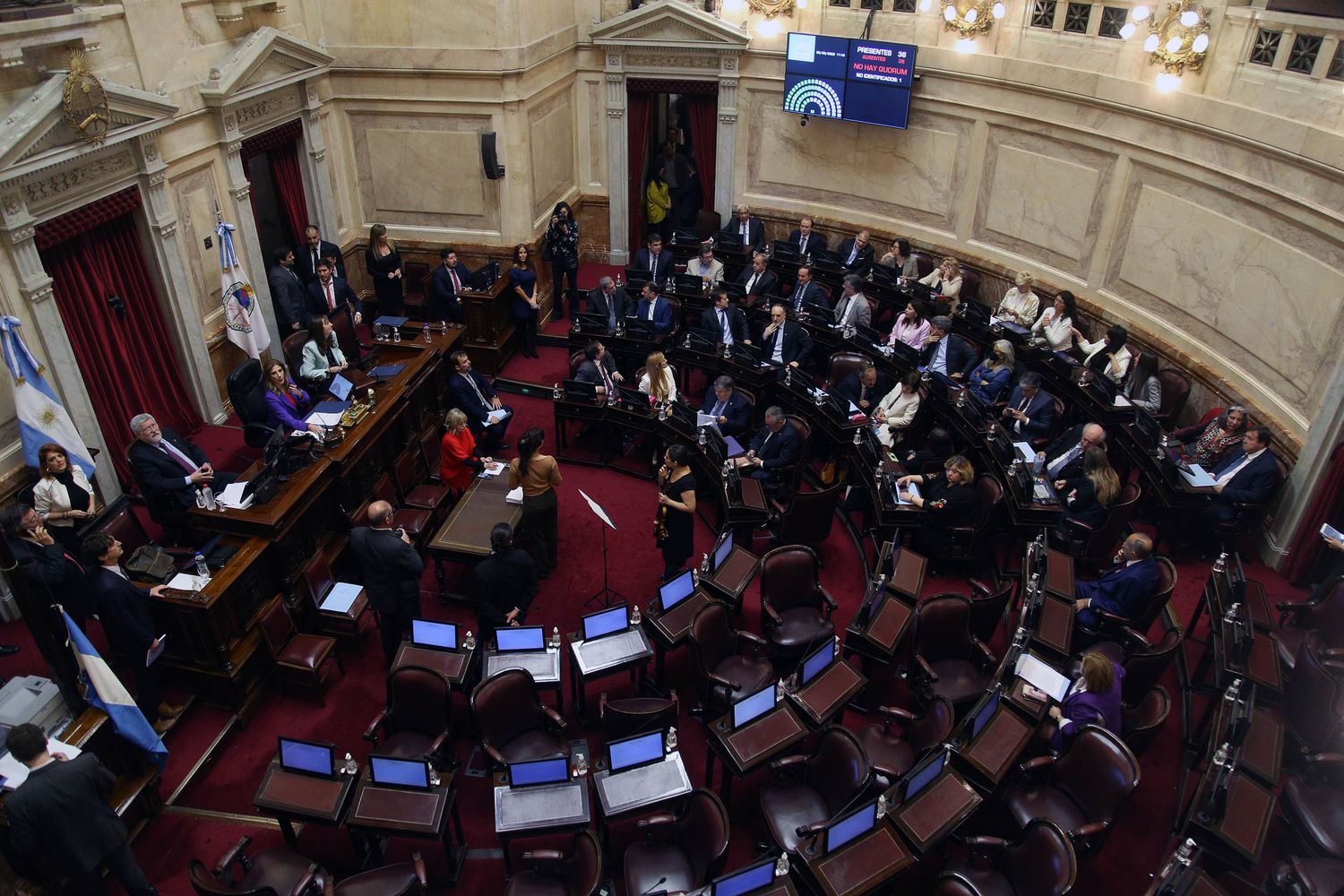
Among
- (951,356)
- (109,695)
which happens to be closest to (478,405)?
(109,695)

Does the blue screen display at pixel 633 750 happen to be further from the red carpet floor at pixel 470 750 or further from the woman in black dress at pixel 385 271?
the woman in black dress at pixel 385 271

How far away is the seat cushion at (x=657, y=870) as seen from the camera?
541 centimetres

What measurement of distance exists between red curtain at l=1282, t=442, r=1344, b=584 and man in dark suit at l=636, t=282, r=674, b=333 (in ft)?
23.5

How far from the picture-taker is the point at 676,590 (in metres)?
7.18

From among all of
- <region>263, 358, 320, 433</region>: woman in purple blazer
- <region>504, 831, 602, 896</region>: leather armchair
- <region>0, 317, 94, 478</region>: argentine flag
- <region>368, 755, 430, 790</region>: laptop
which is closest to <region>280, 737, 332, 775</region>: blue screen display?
<region>368, 755, 430, 790</region>: laptop

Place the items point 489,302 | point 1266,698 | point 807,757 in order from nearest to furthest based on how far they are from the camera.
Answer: point 807,757 < point 1266,698 < point 489,302

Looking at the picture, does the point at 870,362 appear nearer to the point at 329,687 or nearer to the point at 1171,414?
the point at 1171,414

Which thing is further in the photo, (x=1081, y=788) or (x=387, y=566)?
(x=387, y=566)

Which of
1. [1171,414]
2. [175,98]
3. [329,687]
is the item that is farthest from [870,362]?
[175,98]

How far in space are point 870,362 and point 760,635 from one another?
3857 millimetres

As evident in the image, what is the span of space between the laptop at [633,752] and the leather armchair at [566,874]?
0.52 m

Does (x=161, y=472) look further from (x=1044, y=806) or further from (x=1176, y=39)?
(x=1176, y=39)

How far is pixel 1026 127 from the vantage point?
11586 mm

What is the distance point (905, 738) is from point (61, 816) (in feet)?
17.9
